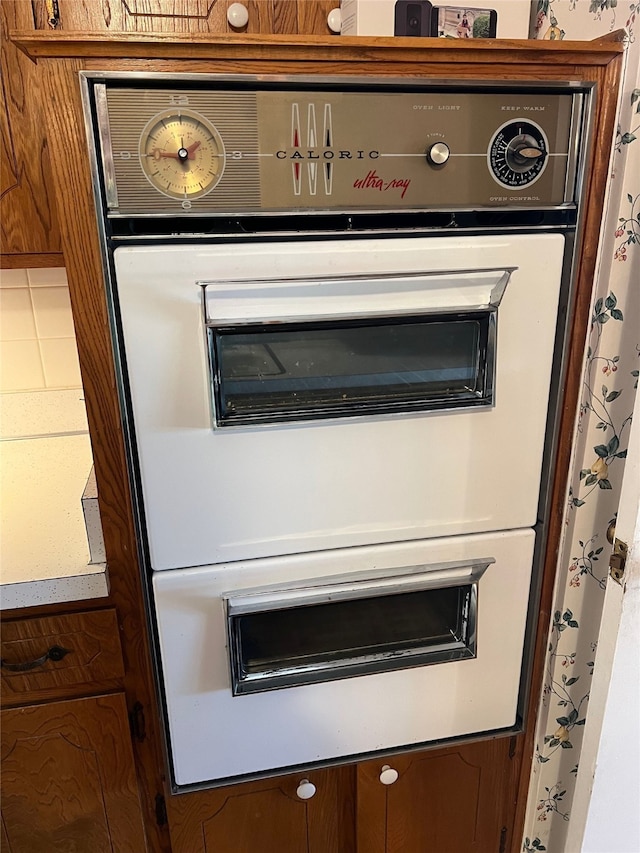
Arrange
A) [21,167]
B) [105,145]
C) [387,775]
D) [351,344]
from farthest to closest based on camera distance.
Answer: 1. [387,775]
2. [21,167]
3. [351,344]
4. [105,145]

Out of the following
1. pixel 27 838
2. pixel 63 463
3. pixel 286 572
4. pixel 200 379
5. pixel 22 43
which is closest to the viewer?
pixel 22 43

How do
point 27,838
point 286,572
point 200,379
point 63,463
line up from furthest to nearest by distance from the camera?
point 63,463
point 27,838
point 286,572
point 200,379

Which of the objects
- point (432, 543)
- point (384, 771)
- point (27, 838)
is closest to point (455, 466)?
point (432, 543)

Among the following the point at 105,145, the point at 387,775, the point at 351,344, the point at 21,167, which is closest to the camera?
the point at 105,145

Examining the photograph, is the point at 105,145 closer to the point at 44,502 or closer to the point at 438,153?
the point at 438,153

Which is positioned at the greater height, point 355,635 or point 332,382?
point 332,382

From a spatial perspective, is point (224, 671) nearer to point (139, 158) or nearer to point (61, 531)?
point (61, 531)

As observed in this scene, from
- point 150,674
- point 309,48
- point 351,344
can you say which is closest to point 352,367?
point 351,344

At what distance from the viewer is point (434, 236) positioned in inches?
35.4

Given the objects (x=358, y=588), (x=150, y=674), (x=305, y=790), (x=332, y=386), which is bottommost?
(x=305, y=790)

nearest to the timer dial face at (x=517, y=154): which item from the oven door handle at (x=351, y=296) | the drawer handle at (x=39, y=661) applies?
the oven door handle at (x=351, y=296)

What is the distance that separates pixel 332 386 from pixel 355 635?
0.44m

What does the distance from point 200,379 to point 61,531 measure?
41 centimetres

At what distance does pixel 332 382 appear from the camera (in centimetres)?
93
